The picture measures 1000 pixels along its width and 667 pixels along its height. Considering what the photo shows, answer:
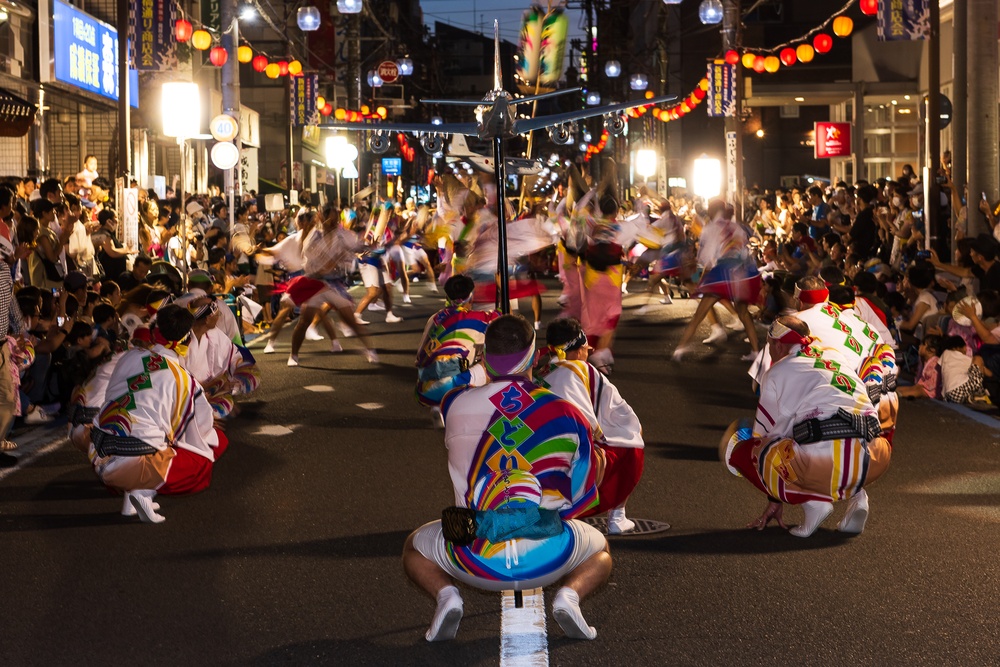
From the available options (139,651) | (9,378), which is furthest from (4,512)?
(139,651)

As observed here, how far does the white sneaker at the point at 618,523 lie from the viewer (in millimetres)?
6613

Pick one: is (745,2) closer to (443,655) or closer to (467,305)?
(467,305)

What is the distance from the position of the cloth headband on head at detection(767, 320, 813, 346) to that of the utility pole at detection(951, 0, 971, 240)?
9.93 metres

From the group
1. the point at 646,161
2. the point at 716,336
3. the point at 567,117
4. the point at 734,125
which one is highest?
the point at 646,161

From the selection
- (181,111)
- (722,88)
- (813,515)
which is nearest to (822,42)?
(722,88)

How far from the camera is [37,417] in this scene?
10516 mm

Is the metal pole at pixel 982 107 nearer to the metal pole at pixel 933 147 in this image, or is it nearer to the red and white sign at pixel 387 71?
the metal pole at pixel 933 147

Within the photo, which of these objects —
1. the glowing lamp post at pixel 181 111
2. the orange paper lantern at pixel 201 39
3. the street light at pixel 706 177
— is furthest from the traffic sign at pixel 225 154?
the street light at pixel 706 177

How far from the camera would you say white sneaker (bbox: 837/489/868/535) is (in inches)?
257

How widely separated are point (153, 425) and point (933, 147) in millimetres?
13278

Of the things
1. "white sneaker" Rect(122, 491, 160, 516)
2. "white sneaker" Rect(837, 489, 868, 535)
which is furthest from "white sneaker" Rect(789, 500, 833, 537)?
"white sneaker" Rect(122, 491, 160, 516)

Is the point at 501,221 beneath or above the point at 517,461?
above

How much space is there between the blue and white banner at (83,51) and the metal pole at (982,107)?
45.6ft

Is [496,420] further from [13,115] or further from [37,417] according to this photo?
[13,115]
